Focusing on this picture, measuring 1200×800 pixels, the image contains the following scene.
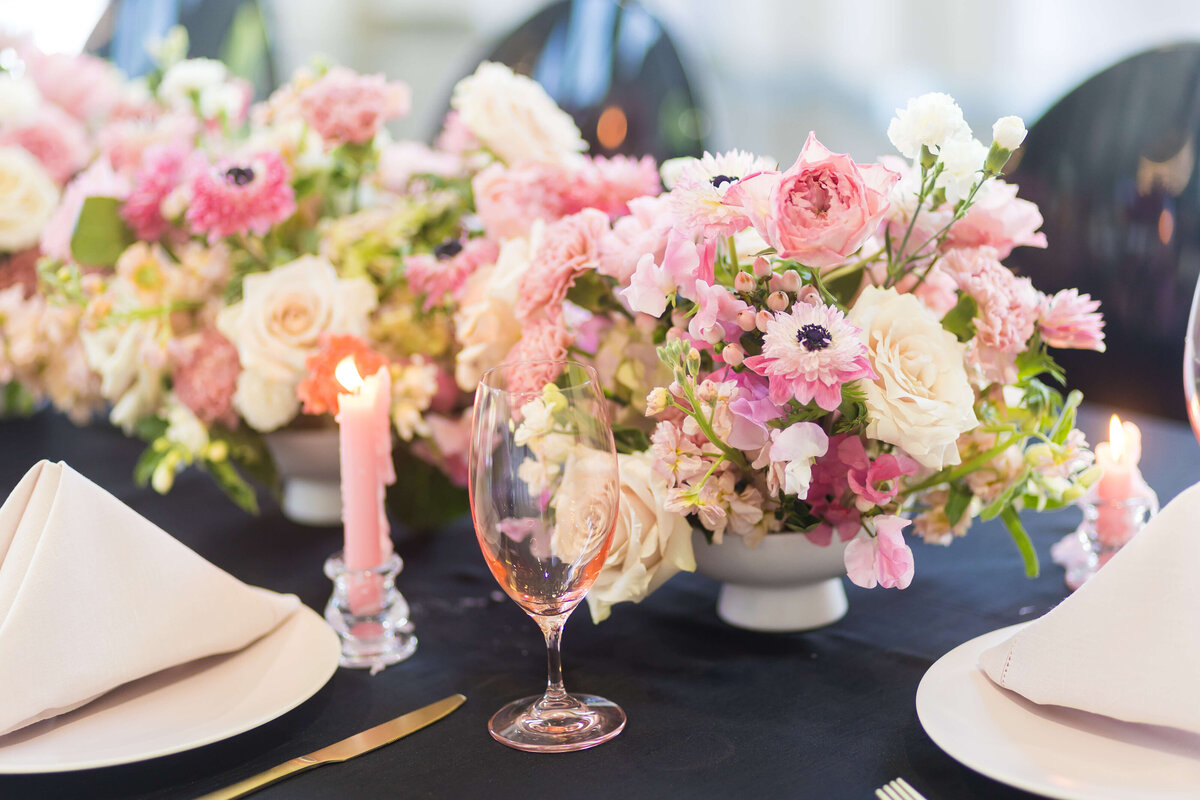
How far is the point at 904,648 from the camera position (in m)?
0.86

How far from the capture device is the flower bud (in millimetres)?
750

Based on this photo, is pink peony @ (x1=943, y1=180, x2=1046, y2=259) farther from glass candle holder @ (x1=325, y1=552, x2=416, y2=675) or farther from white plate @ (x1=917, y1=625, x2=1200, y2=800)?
glass candle holder @ (x1=325, y1=552, x2=416, y2=675)

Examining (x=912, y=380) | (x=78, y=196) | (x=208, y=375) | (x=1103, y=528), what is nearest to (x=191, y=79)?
(x=78, y=196)

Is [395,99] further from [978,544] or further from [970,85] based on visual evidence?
[970,85]

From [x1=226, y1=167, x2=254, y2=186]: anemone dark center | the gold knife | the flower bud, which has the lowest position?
the gold knife

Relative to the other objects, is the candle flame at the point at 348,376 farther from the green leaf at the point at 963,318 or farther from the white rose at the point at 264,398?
the green leaf at the point at 963,318

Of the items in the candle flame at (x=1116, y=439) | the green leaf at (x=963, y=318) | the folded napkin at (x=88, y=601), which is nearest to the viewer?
the folded napkin at (x=88, y=601)

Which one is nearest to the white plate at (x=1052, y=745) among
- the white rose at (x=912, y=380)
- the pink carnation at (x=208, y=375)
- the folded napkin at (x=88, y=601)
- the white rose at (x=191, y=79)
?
the white rose at (x=912, y=380)

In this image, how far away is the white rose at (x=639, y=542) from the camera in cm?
81

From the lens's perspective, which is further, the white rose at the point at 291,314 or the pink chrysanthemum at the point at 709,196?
the white rose at the point at 291,314

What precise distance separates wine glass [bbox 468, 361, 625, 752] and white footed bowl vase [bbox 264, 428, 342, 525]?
522mm

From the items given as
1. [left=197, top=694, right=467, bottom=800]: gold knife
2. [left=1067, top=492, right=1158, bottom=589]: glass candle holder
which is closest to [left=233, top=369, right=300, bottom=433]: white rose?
[left=197, top=694, right=467, bottom=800]: gold knife

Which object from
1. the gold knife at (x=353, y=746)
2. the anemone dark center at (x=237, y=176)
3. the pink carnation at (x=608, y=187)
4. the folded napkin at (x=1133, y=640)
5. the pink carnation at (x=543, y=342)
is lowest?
the gold knife at (x=353, y=746)

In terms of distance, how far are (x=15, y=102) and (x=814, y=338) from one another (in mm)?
1426
